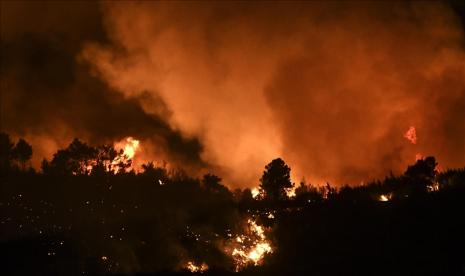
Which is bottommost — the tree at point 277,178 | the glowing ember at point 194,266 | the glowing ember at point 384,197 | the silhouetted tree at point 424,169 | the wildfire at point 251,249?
the glowing ember at point 194,266

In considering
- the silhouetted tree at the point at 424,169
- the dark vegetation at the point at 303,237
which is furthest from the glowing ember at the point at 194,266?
the silhouetted tree at the point at 424,169

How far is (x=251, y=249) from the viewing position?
33500mm

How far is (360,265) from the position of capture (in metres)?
27.5

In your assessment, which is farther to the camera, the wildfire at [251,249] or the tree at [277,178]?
the tree at [277,178]

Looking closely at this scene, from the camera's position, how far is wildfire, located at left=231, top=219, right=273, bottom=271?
32656mm

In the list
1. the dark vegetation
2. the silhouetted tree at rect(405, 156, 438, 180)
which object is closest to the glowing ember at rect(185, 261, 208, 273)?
the dark vegetation

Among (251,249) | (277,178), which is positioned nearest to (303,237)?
(251,249)

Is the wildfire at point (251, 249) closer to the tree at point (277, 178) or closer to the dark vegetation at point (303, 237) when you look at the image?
the dark vegetation at point (303, 237)

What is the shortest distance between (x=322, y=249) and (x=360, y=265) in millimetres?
3205

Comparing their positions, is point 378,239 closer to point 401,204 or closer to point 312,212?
point 401,204

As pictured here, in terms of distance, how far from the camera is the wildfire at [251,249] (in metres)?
32.7

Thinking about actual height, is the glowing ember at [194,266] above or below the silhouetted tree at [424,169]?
below

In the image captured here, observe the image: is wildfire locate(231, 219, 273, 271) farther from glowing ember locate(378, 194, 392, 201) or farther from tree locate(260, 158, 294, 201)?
tree locate(260, 158, 294, 201)

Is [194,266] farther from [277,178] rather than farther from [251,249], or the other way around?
[277,178]
